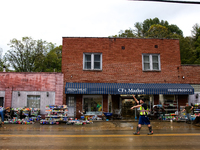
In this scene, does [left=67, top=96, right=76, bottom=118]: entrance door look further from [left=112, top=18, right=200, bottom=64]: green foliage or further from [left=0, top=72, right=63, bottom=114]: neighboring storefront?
[left=112, top=18, right=200, bottom=64]: green foliage

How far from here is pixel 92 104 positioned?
18.9 meters

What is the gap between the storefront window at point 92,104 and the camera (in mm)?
18781

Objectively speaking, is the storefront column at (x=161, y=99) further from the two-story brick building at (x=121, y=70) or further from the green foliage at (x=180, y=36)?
the green foliage at (x=180, y=36)

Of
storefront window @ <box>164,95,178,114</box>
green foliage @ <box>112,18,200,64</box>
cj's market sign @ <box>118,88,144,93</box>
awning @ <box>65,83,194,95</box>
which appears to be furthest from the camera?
green foliage @ <box>112,18,200,64</box>

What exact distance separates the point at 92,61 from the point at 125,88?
401 cm

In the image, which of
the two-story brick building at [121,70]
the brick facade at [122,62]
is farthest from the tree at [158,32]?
the brick facade at [122,62]

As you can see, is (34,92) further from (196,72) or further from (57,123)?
(196,72)

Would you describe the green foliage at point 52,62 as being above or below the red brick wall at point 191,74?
above

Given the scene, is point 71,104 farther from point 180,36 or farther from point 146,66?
point 180,36

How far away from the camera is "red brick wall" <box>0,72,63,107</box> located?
18469 mm

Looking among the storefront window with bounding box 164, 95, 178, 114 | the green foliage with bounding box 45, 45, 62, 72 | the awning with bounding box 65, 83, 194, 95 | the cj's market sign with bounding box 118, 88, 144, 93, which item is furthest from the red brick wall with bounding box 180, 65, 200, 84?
the green foliage with bounding box 45, 45, 62, 72

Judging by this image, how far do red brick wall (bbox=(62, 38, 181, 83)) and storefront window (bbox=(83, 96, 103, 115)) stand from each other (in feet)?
5.43

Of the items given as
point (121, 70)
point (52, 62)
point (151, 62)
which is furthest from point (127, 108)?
point (52, 62)

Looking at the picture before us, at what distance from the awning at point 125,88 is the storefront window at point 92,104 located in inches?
57.2
